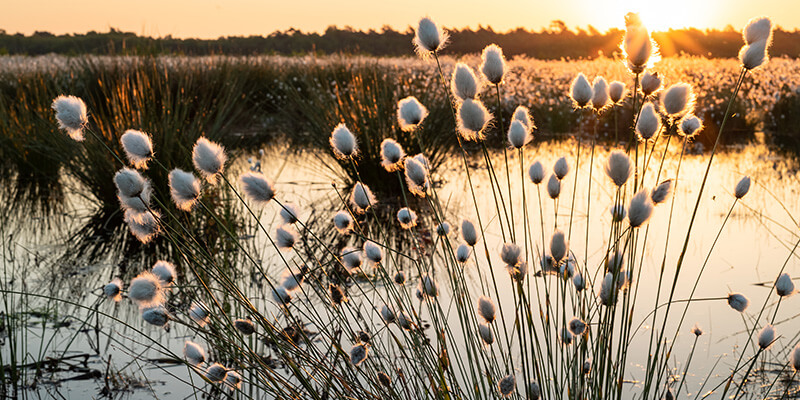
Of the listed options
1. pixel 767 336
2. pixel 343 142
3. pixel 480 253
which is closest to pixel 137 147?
pixel 343 142

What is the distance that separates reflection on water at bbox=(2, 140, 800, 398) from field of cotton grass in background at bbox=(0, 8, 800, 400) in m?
0.01

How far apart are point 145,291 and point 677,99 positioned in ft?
3.28

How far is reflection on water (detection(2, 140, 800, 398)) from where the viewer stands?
222 centimetres

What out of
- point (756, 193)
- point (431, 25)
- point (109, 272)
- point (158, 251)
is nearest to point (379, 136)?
point (158, 251)

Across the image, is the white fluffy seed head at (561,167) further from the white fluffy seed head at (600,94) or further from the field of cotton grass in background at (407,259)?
the white fluffy seed head at (600,94)

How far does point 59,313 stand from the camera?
8.85 feet

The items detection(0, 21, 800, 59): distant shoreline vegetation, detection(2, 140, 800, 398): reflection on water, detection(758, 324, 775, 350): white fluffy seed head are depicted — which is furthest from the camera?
detection(0, 21, 800, 59): distant shoreline vegetation

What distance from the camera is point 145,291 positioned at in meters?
1.31

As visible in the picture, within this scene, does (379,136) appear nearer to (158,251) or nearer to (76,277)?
(158,251)

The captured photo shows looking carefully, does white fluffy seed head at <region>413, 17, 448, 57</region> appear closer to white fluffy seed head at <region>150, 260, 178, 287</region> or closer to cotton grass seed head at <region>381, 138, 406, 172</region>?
cotton grass seed head at <region>381, 138, 406, 172</region>

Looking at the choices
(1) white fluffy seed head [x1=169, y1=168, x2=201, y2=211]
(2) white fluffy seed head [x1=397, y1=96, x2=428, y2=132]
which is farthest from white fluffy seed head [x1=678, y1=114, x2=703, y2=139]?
(1) white fluffy seed head [x1=169, y1=168, x2=201, y2=211]

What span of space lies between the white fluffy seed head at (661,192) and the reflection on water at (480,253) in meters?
0.15

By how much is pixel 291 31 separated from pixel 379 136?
130ft

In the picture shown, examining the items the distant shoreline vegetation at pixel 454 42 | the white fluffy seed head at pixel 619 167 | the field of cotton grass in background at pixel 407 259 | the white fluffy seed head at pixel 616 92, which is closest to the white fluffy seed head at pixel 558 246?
the field of cotton grass in background at pixel 407 259
